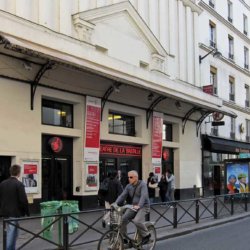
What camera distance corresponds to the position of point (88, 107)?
742 inches

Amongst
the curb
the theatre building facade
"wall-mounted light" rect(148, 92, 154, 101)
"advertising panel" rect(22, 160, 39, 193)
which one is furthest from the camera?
"wall-mounted light" rect(148, 92, 154, 101)

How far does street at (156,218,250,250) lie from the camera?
10695 millimetres

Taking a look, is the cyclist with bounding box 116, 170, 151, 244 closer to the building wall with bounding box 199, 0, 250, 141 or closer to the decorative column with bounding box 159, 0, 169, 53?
the decorative column with bounding box 159, 0, 169, 53

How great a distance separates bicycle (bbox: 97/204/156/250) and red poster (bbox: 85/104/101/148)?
9.01 meters

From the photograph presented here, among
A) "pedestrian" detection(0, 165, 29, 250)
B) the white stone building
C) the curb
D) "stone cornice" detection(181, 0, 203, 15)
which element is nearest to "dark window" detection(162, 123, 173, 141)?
the white stone building

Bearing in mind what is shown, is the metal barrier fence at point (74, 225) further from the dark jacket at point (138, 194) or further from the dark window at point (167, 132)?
the dark window at point (167, 132)

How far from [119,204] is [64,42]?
28.7 feet

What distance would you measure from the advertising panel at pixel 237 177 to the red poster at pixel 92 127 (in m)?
7.36

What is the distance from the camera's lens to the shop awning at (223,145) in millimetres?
28188

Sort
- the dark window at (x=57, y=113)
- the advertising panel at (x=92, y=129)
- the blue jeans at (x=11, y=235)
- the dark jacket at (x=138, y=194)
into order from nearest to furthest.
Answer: the blue jeans at (x=11, y=235) < the dark jacket at (x=138, y=194) < the dark window at (x=57, y=113) < the advertising panel at (x=92, y=129)

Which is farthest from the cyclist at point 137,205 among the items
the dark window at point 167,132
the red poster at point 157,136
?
the dark window at point 167,132

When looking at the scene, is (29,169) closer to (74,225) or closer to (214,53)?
(74,225)

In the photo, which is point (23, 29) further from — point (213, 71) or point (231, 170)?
point (213, 71)

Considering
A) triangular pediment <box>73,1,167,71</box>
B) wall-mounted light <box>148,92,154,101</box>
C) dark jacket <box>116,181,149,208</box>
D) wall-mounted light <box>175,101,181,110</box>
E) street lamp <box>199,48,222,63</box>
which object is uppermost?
street lamp <box>199,48,222,63</box>
